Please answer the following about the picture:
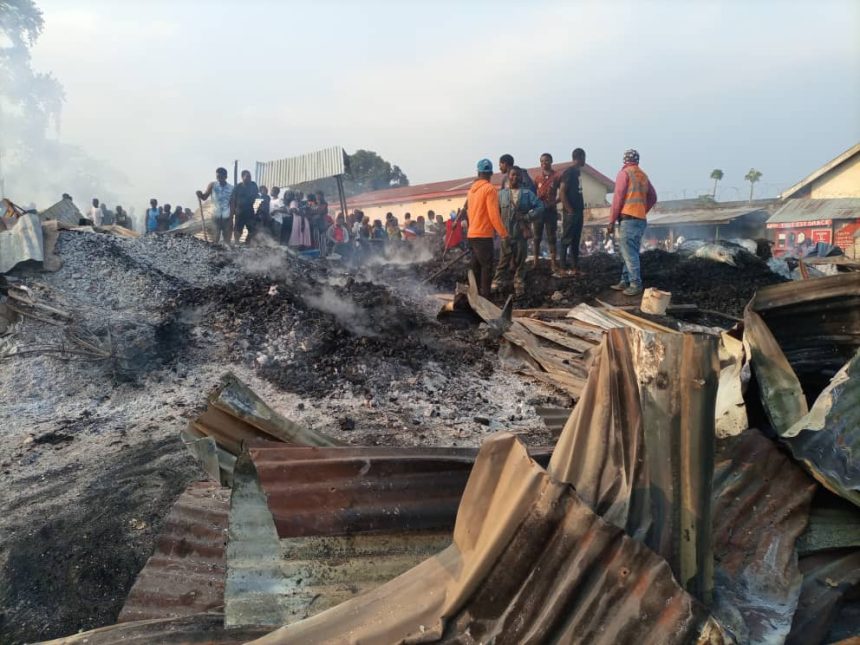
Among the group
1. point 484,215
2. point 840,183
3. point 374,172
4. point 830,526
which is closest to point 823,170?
point 840,183

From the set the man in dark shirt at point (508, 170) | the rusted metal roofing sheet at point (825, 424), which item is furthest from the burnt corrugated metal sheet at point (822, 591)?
the man in dark shirt at point (508, 170)

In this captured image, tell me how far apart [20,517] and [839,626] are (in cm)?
412

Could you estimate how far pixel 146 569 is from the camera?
253cm

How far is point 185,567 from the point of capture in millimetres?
2518

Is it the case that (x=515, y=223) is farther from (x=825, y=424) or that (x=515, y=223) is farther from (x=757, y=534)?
(x=757, y=534)

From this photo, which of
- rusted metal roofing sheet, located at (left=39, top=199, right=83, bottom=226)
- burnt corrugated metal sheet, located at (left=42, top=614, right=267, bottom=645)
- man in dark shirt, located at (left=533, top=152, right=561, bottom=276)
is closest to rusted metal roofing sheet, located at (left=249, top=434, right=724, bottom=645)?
burnt corrugated metal sheet, located at (left=42, top=614, right=267, bottom=645)

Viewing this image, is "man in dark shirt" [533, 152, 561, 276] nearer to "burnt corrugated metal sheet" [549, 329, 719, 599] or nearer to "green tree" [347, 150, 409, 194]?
"burnt corrugated metal sheet" [549, 329, 719, 599]

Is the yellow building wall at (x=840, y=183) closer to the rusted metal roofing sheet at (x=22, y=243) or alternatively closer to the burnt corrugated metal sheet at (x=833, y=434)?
the burnt corrugated metal sheet at (x=833, y=434)

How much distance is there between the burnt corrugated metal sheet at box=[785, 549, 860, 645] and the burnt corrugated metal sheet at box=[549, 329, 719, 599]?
393 millimetres

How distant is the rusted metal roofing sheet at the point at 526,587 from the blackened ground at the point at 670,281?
23.7 feet

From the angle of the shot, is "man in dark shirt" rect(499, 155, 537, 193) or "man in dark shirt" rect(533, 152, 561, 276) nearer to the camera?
"man in dark shirt" rect(499, 155, 537, 193)

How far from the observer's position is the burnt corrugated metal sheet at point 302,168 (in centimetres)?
1590

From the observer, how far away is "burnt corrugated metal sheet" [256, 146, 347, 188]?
626 inches

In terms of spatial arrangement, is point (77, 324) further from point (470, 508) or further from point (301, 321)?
point (470, 508)
